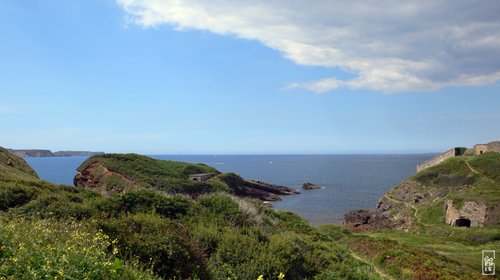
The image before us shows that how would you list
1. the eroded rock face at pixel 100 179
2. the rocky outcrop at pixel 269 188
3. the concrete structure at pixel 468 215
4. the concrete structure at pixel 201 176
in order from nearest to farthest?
the concrete structure at pixel 468 215 → the eroded rock face at pixel 100 179 → the concrete structure at pixel 201 176 → the rocky outcrop at pixel 269 188

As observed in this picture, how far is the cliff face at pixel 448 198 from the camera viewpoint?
43938 millimetres

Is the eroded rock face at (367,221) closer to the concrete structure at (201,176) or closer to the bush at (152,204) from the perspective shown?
the concrete structure at (201,176)

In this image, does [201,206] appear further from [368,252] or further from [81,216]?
[368,252]

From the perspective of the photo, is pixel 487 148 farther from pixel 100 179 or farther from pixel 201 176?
pixel 100 179

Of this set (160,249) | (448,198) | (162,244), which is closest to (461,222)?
(448,198)

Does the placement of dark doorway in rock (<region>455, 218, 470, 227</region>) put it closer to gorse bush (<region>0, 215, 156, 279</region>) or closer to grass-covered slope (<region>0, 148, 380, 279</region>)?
grass-covered slope (<region>0, 148, 380, 279</region>)

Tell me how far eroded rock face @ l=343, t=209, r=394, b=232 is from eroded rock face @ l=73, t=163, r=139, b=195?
30527 millimetres

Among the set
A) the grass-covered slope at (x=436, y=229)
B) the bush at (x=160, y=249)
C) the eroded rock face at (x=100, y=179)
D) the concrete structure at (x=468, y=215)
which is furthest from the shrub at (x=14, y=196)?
the concrete structure at (x=468, y=215)

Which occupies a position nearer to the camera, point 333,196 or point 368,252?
point 368,252

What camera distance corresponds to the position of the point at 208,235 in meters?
11.9

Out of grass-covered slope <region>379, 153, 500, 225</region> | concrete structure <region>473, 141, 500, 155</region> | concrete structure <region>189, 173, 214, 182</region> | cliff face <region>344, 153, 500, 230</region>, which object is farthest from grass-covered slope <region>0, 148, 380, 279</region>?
concrete structure <region>473, 141, 500, 155</region>

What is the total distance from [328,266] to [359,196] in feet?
271

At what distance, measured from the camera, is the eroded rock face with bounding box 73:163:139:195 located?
144 feet

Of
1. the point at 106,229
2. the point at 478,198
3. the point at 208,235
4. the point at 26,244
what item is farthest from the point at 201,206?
the point at 478,198
